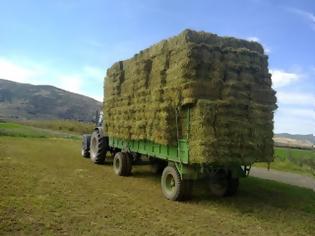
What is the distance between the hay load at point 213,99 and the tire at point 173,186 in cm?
84

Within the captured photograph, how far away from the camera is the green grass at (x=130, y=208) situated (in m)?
8.06

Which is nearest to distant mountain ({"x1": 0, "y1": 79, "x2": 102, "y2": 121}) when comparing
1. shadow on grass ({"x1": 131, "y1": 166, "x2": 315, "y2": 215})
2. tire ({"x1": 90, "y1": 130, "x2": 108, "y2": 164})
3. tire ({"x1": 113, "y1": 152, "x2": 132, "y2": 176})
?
tire ({"x1": 90, "y1": 130, "x2": 108, "y2": 164})

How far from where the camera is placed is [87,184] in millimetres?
12742

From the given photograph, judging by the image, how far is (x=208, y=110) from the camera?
10.3 metres

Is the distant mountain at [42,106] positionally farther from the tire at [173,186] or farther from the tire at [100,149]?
the tire at [173,186]

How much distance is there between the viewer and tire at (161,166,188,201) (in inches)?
433

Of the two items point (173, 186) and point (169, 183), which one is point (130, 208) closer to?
point (173, 186)

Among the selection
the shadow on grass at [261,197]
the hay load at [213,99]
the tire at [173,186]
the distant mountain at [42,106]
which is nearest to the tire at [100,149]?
the shadow on grass at [261,197]

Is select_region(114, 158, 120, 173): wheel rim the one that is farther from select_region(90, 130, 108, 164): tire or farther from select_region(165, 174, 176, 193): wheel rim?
select_region(165, 174, 176, 193): wheel rim

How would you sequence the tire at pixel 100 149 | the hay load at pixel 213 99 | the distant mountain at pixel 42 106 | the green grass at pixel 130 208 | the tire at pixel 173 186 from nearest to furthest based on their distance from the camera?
1. the green grass at pixel 130 208
2. the hay load at pixel 213 99
3. the tire at pixel 173 186
4. the tire at pixel 100 149
5. the distant mountain at pixel 42 106

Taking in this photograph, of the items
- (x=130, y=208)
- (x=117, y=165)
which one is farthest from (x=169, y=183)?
(x=117, y=165)

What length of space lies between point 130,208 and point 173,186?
2.09m

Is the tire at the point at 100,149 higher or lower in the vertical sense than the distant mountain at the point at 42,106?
lower

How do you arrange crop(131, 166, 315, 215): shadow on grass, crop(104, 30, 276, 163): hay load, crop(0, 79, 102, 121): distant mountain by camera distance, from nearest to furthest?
crop(104, 30, 276, 163): hay load, crop(131, 166, 315, 215): shadow on grass, crop(0, 79, 102, 121): distant mountain
